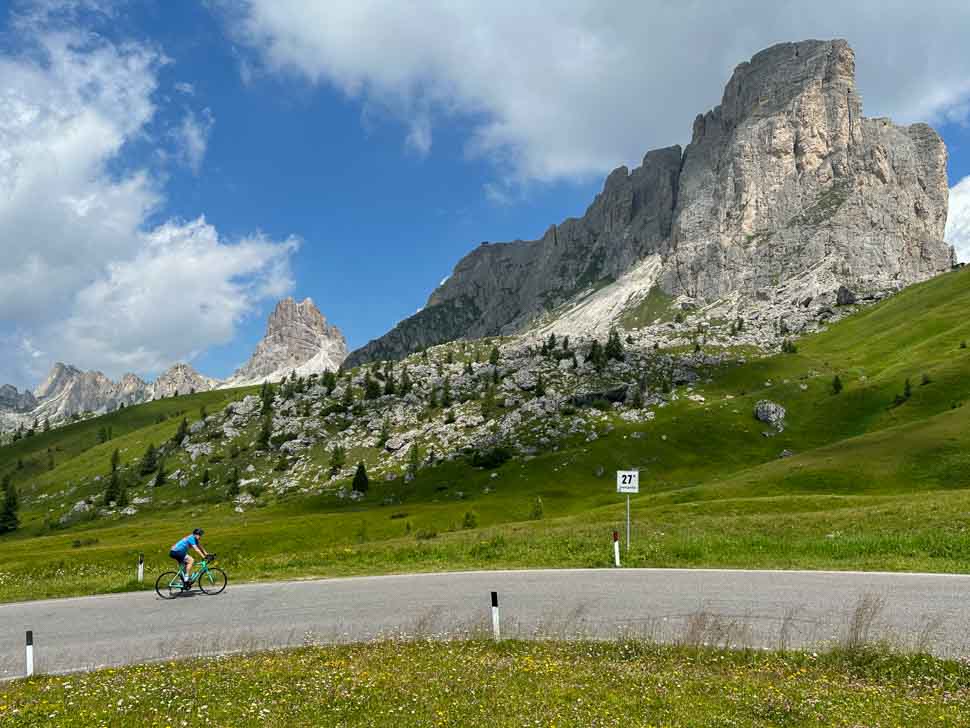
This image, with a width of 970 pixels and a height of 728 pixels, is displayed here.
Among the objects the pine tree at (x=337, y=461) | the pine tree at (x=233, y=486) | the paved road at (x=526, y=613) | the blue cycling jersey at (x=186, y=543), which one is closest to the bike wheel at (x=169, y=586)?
the paved road at (x=526, y=613)

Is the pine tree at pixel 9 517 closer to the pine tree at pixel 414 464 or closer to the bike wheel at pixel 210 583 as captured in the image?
the pine tree at pixel 414 464

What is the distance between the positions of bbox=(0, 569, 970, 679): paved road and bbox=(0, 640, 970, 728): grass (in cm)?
186

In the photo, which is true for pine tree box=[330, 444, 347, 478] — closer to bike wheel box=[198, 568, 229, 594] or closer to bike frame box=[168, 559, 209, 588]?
bike wheel box=[198, 568, 229, 594]

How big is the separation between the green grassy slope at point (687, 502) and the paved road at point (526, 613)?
515 centimetres

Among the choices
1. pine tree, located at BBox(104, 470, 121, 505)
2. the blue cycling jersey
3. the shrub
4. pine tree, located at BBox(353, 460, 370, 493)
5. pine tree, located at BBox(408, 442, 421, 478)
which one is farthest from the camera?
pine tree, located at BBox(104, 470, 121, 505)

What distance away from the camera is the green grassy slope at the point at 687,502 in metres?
32.7

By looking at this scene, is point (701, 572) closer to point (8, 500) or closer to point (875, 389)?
point (875, 389)

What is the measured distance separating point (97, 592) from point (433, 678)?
1037 inches

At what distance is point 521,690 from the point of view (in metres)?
12.8

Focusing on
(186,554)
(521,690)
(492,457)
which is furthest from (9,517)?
(521,690)

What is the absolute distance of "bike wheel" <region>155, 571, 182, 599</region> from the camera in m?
28.6

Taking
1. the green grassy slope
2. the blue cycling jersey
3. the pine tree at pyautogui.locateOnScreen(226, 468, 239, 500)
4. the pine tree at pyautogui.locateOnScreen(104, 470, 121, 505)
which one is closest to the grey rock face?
the green grassy slope

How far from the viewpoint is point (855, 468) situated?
80312 millimetres

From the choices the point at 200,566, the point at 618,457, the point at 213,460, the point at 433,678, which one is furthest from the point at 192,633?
the point at 213,460
